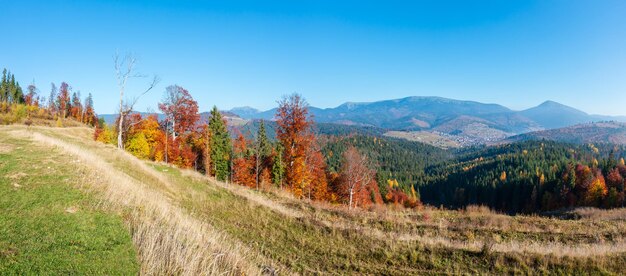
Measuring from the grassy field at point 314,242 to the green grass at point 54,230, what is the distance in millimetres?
195

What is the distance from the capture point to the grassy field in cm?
785

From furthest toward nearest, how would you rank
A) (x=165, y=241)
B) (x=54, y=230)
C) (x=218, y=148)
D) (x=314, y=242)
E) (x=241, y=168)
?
1. (x=241, y=168)
2. (x=218, y=148)
3. (x=314, y=242)
4. (x=165, y=241)
5. (x=54, y=230)

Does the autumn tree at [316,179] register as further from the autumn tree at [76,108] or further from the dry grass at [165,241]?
the autumn tree at [76,108]

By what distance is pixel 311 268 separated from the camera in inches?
403

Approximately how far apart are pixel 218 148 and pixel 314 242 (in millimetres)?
46376

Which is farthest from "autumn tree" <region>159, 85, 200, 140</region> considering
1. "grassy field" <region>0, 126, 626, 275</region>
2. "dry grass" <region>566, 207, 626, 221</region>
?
"dry grass" <region>566, 207, 626, 221</region>

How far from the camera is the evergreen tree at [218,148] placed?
55188 millimetres

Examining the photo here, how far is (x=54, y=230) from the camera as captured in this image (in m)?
7.12

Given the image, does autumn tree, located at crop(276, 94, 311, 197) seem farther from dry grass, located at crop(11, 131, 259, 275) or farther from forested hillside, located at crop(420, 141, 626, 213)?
forested hillside, located at crop(420, 141, 626, 213)

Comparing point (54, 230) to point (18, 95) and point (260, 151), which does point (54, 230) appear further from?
point (18, 95)

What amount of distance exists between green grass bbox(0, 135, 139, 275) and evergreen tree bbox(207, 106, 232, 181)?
4379 centimetres

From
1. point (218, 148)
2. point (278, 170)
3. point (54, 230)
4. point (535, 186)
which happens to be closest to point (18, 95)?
point (218, 148)

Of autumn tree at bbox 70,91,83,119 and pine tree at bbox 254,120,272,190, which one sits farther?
autumn tree at bbox 70,91,83,119

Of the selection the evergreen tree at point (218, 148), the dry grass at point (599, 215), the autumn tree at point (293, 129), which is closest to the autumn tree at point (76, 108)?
the evergreen tree at point (218, 148)
